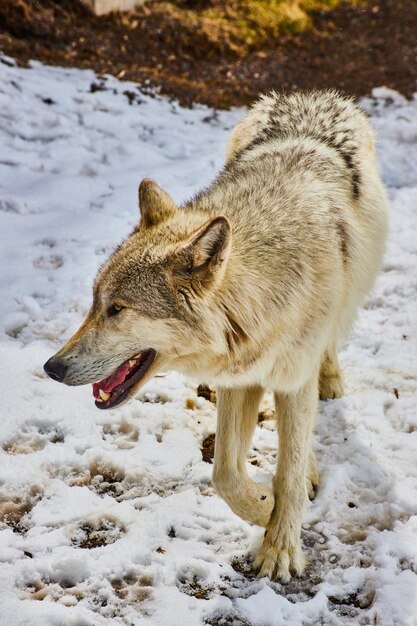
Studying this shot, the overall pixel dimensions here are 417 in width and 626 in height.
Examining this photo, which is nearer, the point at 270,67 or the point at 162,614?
the point at 162,614

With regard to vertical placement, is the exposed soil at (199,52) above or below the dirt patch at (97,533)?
above

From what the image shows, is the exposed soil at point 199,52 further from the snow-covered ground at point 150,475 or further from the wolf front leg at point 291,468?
the wolf front leg at point 291,468

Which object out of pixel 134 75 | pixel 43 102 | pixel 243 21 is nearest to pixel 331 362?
pixel 43 102

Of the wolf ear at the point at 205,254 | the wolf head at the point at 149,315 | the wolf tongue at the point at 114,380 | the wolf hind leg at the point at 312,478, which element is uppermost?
the wolf ear at the point at 205,254

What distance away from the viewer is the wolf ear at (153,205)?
136 inches

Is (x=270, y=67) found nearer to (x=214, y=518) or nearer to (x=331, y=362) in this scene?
(x=331, y=362)

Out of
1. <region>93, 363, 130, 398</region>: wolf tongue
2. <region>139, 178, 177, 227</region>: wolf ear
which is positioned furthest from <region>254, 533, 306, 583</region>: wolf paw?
<region>139, 178, 177, 227</region>: wolf ear

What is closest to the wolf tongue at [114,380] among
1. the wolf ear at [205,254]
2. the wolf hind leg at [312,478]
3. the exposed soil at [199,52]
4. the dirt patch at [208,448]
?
the wolf ear at [205,254]

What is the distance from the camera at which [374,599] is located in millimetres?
3219

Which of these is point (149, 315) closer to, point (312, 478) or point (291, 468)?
point (291, 468)

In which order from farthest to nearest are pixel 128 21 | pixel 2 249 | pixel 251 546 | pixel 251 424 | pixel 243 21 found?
pixel 243 21, pixel 128 21, pixel 2 249, pixel 251 424, pixel 251 546

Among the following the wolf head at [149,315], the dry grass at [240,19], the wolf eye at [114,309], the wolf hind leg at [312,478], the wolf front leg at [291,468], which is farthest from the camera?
the dry grass at [240,19]

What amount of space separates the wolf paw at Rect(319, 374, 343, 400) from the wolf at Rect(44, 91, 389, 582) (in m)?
0.70

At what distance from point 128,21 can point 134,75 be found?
157 cm
